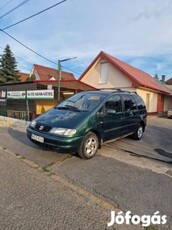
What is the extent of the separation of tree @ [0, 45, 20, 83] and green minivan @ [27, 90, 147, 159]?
2828 cm

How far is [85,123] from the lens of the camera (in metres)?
4.68

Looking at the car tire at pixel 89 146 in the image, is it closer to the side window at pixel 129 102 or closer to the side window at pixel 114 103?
the side window at pixel 114 103

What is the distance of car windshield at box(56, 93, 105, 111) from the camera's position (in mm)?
5352

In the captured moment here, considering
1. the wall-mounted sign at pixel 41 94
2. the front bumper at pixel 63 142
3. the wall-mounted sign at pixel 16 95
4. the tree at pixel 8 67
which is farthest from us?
the tree at pixel 8 67

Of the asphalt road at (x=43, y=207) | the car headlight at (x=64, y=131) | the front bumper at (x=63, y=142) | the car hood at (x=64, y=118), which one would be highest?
the car hood at (x=64, y=118)

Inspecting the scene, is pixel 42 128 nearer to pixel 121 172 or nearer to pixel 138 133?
pixel 121 172

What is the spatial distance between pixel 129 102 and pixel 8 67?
30.0 m

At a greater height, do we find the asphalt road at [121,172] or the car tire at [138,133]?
the car tire at [138,133]

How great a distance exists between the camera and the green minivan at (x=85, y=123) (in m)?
4.48

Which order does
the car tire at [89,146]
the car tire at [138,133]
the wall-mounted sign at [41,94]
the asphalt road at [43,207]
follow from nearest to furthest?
the asphalt road at [43,207], the car tire at [89,146], the car tire at [138,133], the wall-mounted sign at [41,94]

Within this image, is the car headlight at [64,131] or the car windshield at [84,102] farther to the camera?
the car windshield at [84,102]

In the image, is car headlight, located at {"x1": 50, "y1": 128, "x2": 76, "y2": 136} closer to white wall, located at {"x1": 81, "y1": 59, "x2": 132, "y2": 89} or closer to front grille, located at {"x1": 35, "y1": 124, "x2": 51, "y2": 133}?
front grille, located at {"x1": 35, "y1": 124, "x2": 51, "y2": 133}

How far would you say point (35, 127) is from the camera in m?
4.96

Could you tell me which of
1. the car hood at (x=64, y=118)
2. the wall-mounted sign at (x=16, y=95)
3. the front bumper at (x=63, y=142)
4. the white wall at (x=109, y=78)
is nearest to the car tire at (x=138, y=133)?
the car hood at (x=64, y=118)
